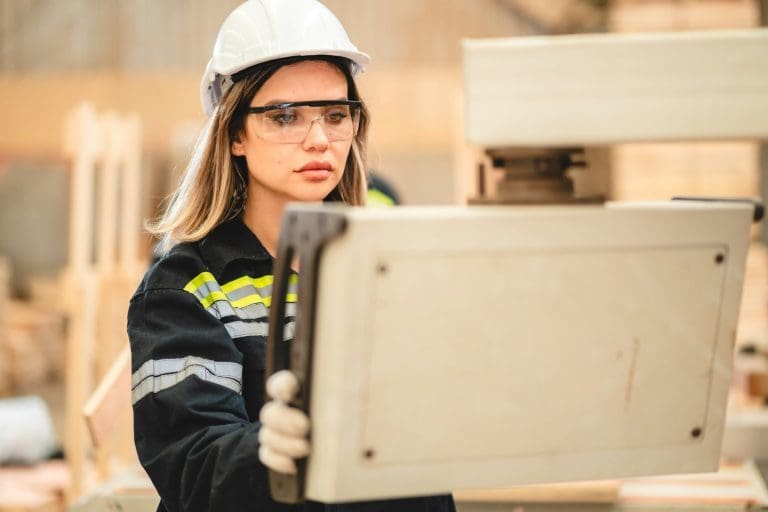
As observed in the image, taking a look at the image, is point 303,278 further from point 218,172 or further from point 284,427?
point 218,172

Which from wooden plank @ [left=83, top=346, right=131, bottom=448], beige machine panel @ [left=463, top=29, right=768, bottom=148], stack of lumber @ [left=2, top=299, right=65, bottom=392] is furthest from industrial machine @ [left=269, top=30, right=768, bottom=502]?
stack of lumber @ [left=2, top=299, right=65, bottom=392]

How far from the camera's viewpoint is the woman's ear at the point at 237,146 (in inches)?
73.2

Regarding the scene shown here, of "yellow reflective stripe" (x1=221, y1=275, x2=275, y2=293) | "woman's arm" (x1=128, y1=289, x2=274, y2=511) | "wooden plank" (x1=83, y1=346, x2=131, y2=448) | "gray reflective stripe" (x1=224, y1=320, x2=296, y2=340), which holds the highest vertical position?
"yellow reflective stripe" (x1=221, y1=275, x2=275, y2=293)

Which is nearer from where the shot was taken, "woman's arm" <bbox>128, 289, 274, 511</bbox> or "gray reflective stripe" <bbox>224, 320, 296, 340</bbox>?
"woman's arm" <bbox>128, 289, 274, 511</bbox>

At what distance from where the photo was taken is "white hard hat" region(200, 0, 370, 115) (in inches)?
68.6

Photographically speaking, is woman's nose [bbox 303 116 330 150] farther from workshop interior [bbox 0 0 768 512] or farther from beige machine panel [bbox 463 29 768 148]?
beige machine panel [bbox 463 29 768 148]

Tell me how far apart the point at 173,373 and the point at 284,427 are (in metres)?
0.36

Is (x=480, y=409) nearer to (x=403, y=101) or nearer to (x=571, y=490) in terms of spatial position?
(x=571, y=490)

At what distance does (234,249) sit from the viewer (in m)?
1.77

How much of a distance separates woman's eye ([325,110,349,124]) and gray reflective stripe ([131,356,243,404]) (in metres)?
0.48

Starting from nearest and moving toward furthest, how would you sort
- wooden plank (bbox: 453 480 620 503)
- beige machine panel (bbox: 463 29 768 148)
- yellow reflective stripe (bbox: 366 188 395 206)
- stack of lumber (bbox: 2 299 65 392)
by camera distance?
beige machine panel (bbox: 463 29 768 148)
wooden plank (bbox: 453 480 620 503)
yellow reflective stripe (bbox: 366 188 395 206)
stack of lumber (bbox: 2 299 65 392)

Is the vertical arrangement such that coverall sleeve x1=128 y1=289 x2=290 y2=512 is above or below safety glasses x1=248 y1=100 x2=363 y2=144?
below

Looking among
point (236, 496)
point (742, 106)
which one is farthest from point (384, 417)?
point (742, 106)

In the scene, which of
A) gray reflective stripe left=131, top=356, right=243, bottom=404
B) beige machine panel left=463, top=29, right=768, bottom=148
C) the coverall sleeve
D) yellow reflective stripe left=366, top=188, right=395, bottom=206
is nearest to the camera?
beige machine panel left=463, top=29, right=768, bottom=148
